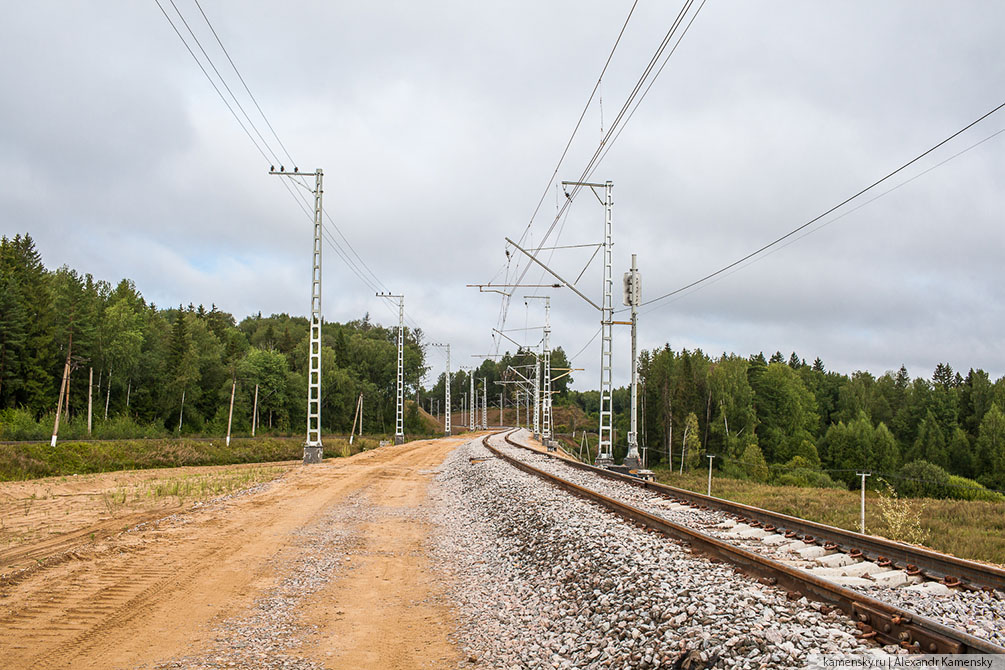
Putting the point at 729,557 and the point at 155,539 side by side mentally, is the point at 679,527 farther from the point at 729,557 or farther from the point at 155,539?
the point at 155,539

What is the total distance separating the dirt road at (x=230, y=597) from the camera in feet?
20.1

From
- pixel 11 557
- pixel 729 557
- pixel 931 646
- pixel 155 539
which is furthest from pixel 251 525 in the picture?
pixel 931 646

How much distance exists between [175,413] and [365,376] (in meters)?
35.1

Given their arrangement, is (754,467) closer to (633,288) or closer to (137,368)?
(633,288)

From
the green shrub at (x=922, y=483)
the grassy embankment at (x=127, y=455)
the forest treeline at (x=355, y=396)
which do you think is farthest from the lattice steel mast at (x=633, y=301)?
the green shrub at (x=922, y=483)

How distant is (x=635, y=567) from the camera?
750 centimetres

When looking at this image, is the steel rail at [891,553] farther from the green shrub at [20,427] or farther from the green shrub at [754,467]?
the green shrub at [754,467]

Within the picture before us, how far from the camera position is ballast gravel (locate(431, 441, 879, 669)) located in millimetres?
4918

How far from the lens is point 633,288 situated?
68.1ft

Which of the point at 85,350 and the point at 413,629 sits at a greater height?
the point at 85,350

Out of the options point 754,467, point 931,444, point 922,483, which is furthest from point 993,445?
point 754,467

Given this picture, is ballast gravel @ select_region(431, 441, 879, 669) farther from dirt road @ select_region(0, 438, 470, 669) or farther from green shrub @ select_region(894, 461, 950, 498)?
green shrub @ select_region(894, 461, 950, 498)

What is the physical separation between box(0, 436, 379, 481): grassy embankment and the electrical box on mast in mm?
22901

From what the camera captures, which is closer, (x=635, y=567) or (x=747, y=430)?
(x=635, y=567)
